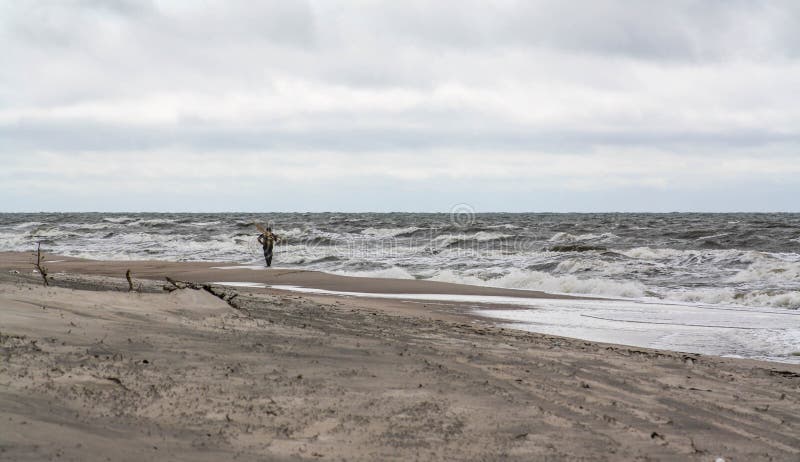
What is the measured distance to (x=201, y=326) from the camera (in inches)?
218

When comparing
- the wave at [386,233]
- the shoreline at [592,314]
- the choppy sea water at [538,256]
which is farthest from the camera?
the wave at [386,233]

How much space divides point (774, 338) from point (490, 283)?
9118mm

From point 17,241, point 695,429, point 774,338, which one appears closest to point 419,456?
point 695,429

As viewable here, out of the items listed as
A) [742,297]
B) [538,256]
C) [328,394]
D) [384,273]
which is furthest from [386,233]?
[328,394]

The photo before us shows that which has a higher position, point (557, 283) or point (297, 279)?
point (557, 283)

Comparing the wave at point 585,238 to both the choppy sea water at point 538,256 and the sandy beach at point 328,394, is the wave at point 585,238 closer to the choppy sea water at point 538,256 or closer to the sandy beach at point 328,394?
the choppy sea water at point 538,256

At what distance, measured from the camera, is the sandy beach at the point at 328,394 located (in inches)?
131

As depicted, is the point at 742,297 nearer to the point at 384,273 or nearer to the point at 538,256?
the point at 384,273

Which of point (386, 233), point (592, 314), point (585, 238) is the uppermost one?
point (585, 238)

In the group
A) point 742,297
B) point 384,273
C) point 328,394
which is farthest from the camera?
point 384,273

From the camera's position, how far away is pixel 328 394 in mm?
4062

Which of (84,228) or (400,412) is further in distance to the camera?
(84,228)

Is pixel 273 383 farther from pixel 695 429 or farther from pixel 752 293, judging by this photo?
pixel 752 293

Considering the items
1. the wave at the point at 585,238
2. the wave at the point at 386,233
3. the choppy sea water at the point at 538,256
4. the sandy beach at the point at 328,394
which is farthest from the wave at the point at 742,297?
the wave at the point at 386,233
